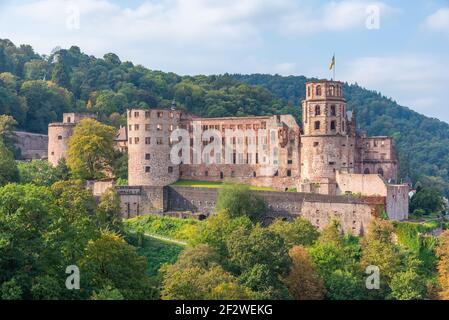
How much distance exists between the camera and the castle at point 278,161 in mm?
61188

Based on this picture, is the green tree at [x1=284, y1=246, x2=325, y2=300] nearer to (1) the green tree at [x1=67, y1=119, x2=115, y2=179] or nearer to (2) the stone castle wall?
(2) the stone castle wall

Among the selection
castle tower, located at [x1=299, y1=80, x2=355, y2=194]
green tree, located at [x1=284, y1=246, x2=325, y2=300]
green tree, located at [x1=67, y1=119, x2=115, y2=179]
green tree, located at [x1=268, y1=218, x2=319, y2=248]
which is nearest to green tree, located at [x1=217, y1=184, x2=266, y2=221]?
green tree, located at [x1=268, y1=218, x2=319, y2=248]

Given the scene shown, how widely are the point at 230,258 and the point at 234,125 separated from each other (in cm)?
2586

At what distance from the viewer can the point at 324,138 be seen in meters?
65.6

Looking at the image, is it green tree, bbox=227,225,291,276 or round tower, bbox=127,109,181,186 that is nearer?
green tree, bbox=227,225,291,276

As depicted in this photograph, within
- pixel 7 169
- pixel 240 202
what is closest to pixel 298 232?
pixel 240 202

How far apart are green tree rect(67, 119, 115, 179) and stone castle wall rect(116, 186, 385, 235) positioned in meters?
7.01

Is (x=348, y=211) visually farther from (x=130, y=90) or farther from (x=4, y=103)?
(x=130, y=90)

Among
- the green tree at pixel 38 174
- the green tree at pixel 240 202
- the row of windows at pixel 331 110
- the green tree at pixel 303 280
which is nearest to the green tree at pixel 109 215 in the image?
the green tree at pixel 240 202

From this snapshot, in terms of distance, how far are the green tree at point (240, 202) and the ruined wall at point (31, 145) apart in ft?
102

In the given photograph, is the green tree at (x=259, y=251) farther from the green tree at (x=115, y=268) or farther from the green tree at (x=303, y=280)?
A: the green tree at (x=115, y=268)

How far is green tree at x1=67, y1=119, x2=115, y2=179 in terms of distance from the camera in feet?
232

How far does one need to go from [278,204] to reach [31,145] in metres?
38.0

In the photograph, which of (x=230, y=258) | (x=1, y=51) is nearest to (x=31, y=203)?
(x=230, y=258)
